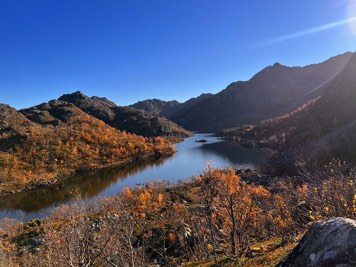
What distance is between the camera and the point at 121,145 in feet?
629

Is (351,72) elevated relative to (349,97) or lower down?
elevated

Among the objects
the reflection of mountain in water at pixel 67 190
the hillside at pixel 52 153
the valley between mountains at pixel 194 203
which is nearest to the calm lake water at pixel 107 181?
the reflection of mountain in water at pixel 67 190

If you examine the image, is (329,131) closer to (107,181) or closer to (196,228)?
(107,181)

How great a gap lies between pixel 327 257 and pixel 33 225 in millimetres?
65890

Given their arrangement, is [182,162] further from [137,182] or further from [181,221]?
[181,221]

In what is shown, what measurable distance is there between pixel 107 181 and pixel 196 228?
86.1 metres

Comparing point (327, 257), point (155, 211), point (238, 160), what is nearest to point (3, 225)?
point (155, 211)

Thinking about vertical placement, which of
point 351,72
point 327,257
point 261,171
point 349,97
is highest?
point 351,72

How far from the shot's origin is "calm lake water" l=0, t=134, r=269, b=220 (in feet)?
278

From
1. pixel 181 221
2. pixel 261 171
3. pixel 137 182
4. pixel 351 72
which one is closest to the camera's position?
pixel 181 221

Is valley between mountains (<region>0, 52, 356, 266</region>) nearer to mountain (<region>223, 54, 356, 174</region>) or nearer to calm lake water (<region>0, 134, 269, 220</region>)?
mountain (<region>223, 54, 356, 174</region>)

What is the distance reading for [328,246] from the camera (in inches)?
193

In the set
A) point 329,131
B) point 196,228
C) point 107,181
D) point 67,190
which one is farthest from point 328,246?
point 329,131

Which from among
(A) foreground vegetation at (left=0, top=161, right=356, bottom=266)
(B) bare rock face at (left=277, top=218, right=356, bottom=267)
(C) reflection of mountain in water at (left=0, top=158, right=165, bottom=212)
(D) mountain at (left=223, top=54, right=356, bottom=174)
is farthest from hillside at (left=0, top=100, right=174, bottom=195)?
(B) bare rock face at (left=277, top=218, right=356, bottom=267)
